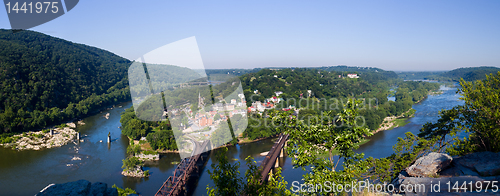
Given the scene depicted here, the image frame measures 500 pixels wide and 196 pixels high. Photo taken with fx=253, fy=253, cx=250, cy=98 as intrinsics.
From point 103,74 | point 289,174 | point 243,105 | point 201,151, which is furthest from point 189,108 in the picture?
point 103,74

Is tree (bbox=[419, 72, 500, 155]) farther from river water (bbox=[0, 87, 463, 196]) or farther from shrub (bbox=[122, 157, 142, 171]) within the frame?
shrub (bbox=[122, 157, 142, 171])

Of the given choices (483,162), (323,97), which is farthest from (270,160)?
(323,97)

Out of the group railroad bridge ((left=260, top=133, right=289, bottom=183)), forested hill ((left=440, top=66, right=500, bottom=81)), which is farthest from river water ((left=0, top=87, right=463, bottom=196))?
forested hill ((left=440, top=66, right=500, bottom=81))

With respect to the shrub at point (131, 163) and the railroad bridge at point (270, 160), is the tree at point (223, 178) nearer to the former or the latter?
the railroad bridge at point (270, 160)

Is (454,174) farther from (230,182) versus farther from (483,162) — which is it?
(230,182)

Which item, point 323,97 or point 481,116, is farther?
point 323,97

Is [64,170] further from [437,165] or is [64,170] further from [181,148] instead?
[437,165]
